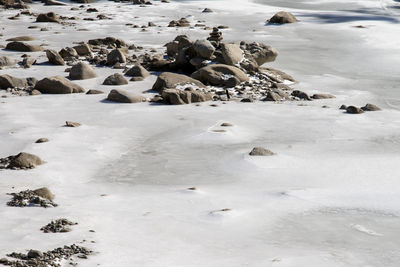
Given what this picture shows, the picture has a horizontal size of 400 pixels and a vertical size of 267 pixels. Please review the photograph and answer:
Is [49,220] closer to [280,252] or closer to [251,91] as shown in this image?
[280,252]

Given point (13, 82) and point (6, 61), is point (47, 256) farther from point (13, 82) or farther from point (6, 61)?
point (6, 61)

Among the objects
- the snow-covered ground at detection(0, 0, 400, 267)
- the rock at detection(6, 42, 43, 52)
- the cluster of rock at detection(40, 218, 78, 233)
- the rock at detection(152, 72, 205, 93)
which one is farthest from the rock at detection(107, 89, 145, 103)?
the cluster of rock at detection(40, 218, 78, 233)

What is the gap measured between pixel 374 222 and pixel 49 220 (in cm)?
184

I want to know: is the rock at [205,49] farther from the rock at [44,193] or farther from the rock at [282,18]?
the rock at [282,18]

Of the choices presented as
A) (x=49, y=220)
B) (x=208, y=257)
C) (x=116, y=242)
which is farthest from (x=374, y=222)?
(x=49, y=220)

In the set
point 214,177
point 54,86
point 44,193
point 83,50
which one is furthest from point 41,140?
point 83,50

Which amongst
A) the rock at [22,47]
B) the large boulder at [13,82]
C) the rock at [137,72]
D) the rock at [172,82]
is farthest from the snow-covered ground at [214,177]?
the rock at [22,47]

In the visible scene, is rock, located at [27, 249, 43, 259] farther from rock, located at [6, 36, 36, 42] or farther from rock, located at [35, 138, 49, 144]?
rock, located at [6, 36, 36, 42]

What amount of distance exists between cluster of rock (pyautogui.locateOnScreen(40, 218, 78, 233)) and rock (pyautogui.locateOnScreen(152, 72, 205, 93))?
4.38m

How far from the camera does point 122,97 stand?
24.5 feet

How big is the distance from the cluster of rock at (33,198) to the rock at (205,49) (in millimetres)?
4897

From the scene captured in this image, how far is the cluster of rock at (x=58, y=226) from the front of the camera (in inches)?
143

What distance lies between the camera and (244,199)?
14.2 ft

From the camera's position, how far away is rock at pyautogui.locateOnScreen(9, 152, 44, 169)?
4969mm
